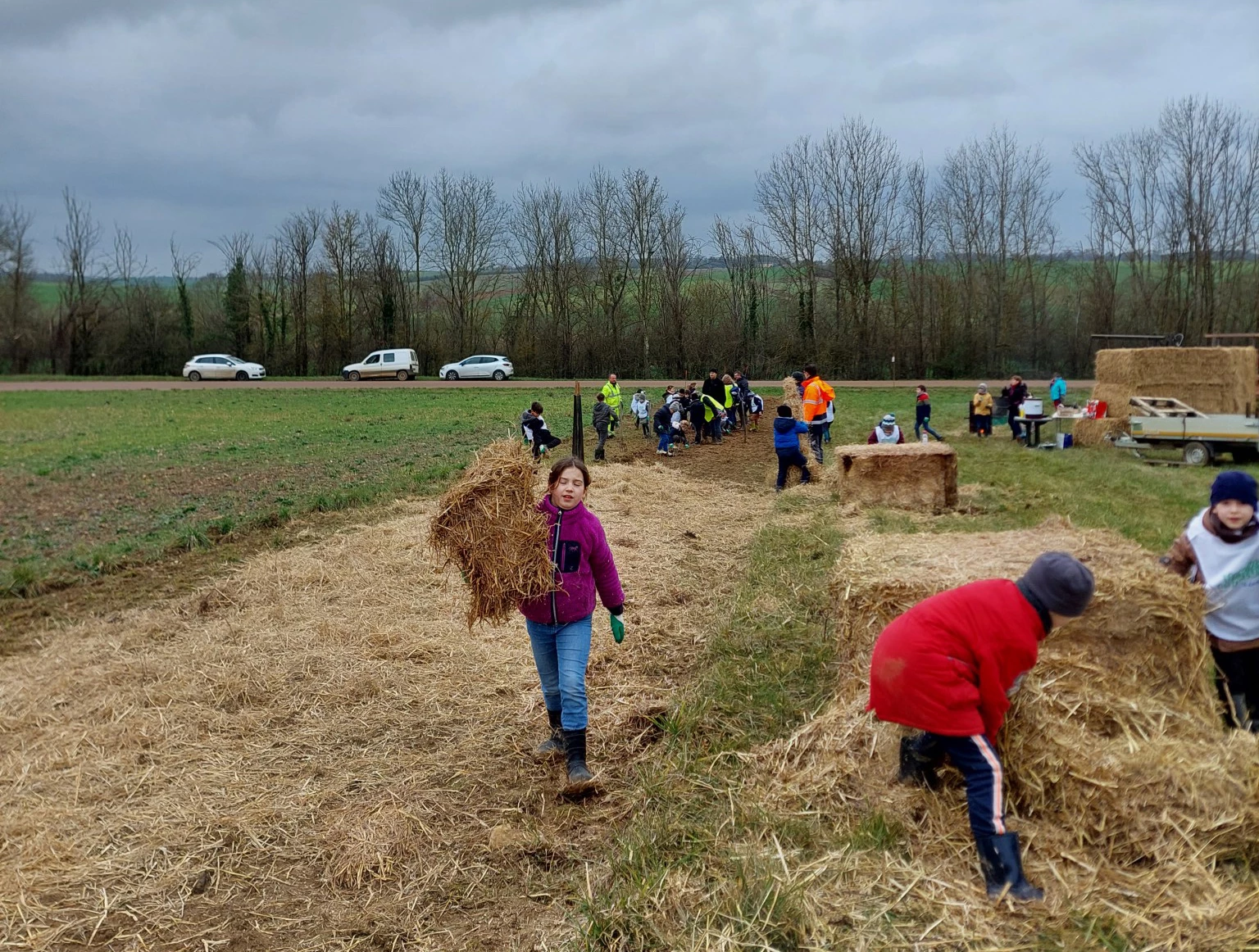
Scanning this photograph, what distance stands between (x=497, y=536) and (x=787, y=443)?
1027 centimetres

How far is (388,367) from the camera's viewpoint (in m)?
52.4

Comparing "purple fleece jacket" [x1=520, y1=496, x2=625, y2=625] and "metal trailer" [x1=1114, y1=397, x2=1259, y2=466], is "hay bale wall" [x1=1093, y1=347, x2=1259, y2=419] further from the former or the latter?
"purple fleece jacket" [x1=520, y1=496, x2=625, y2=625]

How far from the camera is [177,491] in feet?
52.0

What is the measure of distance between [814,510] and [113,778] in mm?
9226

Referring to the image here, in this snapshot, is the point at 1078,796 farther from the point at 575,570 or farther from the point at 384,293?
the point at 384,293

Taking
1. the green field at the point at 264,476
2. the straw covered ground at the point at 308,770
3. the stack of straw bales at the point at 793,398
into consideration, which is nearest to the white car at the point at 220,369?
the green field at the point at 264,476

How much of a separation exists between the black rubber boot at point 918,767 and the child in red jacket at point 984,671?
35cm

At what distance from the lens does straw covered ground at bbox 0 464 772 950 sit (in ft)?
13.9

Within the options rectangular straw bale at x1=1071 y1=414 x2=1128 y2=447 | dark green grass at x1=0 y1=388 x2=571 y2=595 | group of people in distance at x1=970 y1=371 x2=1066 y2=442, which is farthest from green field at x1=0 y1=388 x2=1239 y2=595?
rectangular straw bale at x1=1071 y1=414 x2=1128 y2=447

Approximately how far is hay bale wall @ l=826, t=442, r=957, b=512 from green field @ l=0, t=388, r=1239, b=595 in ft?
1.84

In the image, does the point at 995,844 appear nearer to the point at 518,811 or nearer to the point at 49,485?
the point at 518,811

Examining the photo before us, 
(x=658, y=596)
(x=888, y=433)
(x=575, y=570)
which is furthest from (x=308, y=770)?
(x=888, y=433)

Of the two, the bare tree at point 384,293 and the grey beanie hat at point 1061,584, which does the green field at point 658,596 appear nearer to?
the grey beanie hat at point 1061,584

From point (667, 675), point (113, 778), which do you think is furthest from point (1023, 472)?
point (113, 778)
